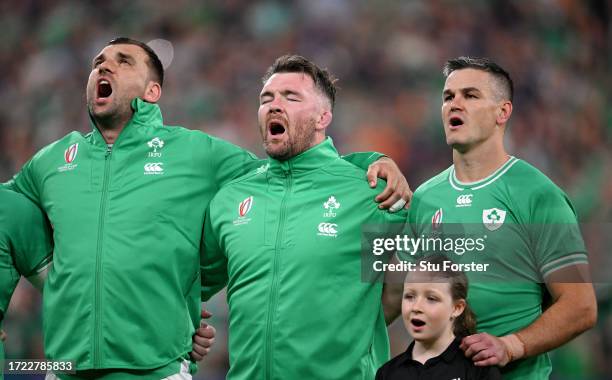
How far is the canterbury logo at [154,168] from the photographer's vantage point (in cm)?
345

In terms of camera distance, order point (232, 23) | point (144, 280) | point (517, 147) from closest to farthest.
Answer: point (144, 280) < point (517, 147) < point (232, 23)

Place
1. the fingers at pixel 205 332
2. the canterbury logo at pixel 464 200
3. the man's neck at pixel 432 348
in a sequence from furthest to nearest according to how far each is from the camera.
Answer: the fingers at pixel 205 332 < the canterbury logo at pixel 464 200 < the man's neck at pixel 432 348

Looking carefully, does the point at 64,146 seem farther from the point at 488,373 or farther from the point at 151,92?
the point at 488,373

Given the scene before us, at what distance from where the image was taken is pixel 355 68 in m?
7.70

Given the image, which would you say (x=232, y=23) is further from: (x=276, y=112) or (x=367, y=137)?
(x=276, y=112)

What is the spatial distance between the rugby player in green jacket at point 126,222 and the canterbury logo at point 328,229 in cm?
22

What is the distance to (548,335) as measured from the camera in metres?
2.82

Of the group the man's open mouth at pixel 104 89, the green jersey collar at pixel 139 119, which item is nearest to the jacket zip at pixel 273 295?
the green jersey collar at pixel 139 119

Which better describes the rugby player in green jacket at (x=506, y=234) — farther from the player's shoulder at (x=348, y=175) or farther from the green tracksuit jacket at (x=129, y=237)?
Result: the green tracksuit jacket at (x=129, y=237)

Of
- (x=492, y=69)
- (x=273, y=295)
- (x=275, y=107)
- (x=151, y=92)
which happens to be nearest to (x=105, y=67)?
(x=151, y=92)

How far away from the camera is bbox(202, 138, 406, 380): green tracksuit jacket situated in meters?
3.02

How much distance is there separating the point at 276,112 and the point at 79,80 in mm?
5078

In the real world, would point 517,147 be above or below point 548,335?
above

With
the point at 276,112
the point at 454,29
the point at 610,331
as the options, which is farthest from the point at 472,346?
the point at 454,29
